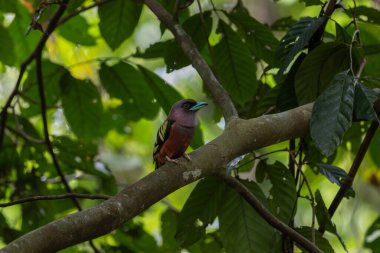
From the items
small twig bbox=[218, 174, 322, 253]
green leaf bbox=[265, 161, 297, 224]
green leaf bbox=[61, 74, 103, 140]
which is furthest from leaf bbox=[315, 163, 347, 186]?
green leaf bbox=[61, 74, 103, 140]

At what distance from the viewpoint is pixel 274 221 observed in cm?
275

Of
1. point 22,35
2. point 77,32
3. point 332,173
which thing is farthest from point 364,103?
point 22,35

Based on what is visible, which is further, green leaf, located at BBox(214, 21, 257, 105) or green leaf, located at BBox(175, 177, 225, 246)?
green leaf, located at BBox(214, 21, 257, 105)

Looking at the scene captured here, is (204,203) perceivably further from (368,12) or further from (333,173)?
(368,12)

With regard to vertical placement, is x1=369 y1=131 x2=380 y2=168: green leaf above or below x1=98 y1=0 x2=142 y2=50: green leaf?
below

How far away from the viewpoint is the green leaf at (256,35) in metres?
3.79

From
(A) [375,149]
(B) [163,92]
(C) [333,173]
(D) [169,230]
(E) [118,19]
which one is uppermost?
(E) [118,19]

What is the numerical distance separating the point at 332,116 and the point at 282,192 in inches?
32.0

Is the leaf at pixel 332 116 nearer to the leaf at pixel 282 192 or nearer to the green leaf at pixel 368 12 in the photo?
the leaf at pixel 282 192

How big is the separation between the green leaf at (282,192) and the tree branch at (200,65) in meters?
0.57

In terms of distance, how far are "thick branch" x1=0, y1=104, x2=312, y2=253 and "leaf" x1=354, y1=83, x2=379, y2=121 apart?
192 mm

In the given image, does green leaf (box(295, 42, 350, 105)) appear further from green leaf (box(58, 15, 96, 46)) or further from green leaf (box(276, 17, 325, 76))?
green leaf (box(58, 15, 96, 46))

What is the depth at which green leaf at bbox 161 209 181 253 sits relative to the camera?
15.0ft

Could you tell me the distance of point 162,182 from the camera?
2.37 m
